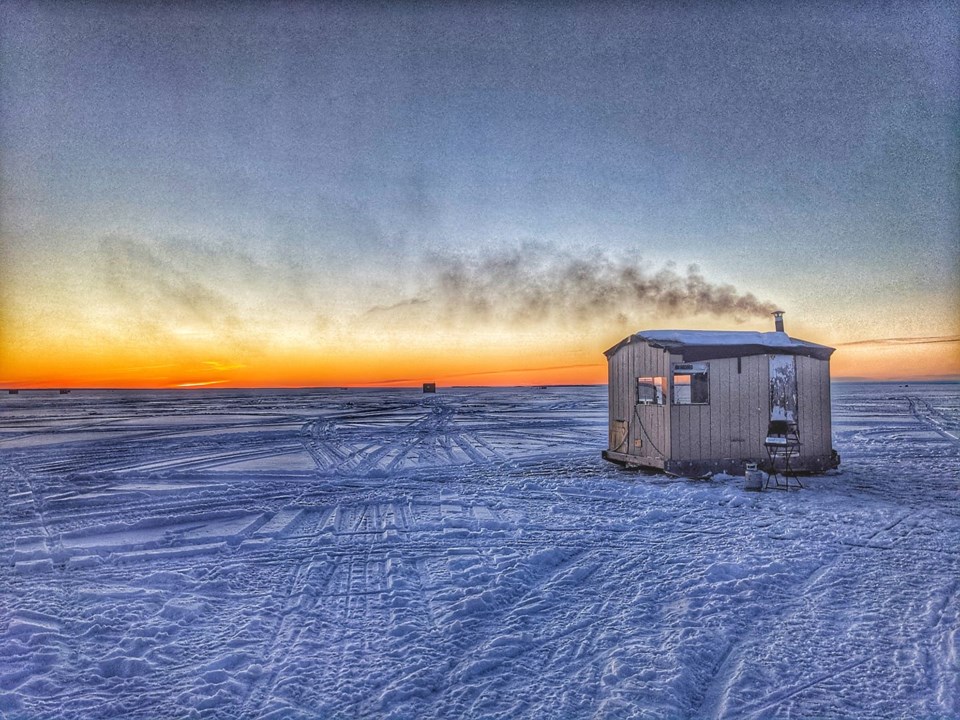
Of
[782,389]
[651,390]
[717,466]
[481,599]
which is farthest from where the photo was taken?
[651,390]

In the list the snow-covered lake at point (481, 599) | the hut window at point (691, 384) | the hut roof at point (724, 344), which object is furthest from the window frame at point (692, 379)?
the snow-covered lake at point (481, 599)

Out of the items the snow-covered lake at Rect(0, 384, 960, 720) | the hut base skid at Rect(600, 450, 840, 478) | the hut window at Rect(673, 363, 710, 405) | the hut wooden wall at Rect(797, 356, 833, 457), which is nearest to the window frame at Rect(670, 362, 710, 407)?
the hut window at Rect(673, 363, 710, 405)

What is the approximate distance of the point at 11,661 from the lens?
4590mm

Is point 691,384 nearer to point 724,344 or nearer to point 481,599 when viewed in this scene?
point 724,344

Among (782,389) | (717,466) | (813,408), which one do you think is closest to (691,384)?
(717,466)

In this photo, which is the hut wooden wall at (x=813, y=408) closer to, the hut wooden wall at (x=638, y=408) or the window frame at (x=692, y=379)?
the window frame at (x=692, y=379)

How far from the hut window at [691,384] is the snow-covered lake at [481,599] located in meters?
1.81

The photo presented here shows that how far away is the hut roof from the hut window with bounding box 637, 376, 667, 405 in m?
0.83

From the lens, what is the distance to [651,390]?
550 inches

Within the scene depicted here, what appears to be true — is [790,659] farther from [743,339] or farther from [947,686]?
[743,339]

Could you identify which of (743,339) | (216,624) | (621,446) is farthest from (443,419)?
(216,624)

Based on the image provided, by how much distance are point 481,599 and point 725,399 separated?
30.2 ft

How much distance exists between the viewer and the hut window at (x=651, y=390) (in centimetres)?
1327

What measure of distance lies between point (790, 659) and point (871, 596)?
76.2 inches
